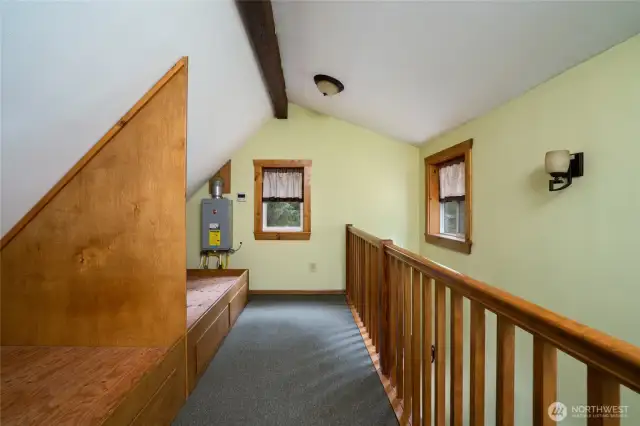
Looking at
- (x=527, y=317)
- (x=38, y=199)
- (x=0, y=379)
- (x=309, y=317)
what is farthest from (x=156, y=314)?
(x=309, y=317)

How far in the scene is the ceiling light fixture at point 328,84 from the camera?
3.01 metres

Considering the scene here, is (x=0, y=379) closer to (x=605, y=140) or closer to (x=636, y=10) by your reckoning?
(x=605, y=140)

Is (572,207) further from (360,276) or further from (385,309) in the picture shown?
(360,276)

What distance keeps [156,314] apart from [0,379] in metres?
0.69

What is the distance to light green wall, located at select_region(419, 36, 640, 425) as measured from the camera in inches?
61.4

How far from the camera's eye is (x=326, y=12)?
6.73 feet

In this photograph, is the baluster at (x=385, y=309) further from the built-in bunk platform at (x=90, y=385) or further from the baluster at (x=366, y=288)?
the built-in bunk platform at (x=90, y=385)

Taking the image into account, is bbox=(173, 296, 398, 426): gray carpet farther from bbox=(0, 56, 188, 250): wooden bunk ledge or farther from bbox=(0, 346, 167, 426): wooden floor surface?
bbox=(0, 56, 188, 250): wooden bunk ledge

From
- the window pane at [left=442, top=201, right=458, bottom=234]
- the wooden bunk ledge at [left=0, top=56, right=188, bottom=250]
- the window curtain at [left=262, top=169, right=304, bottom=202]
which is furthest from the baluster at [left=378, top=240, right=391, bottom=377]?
the window curtain at [left=262, top=169, right=304, bottom=202]

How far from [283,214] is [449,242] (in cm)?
233

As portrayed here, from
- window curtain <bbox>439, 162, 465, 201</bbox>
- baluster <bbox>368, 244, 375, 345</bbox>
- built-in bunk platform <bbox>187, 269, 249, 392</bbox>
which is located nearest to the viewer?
built-in bunk platform <bbox>187, 269, 249, 392</bbox>

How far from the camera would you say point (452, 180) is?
362 centimetres

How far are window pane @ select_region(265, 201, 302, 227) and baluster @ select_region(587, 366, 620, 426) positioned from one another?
400 cm

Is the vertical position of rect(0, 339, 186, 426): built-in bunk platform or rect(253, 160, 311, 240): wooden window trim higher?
rect(253, 160, 311, 240): wooden window trim
